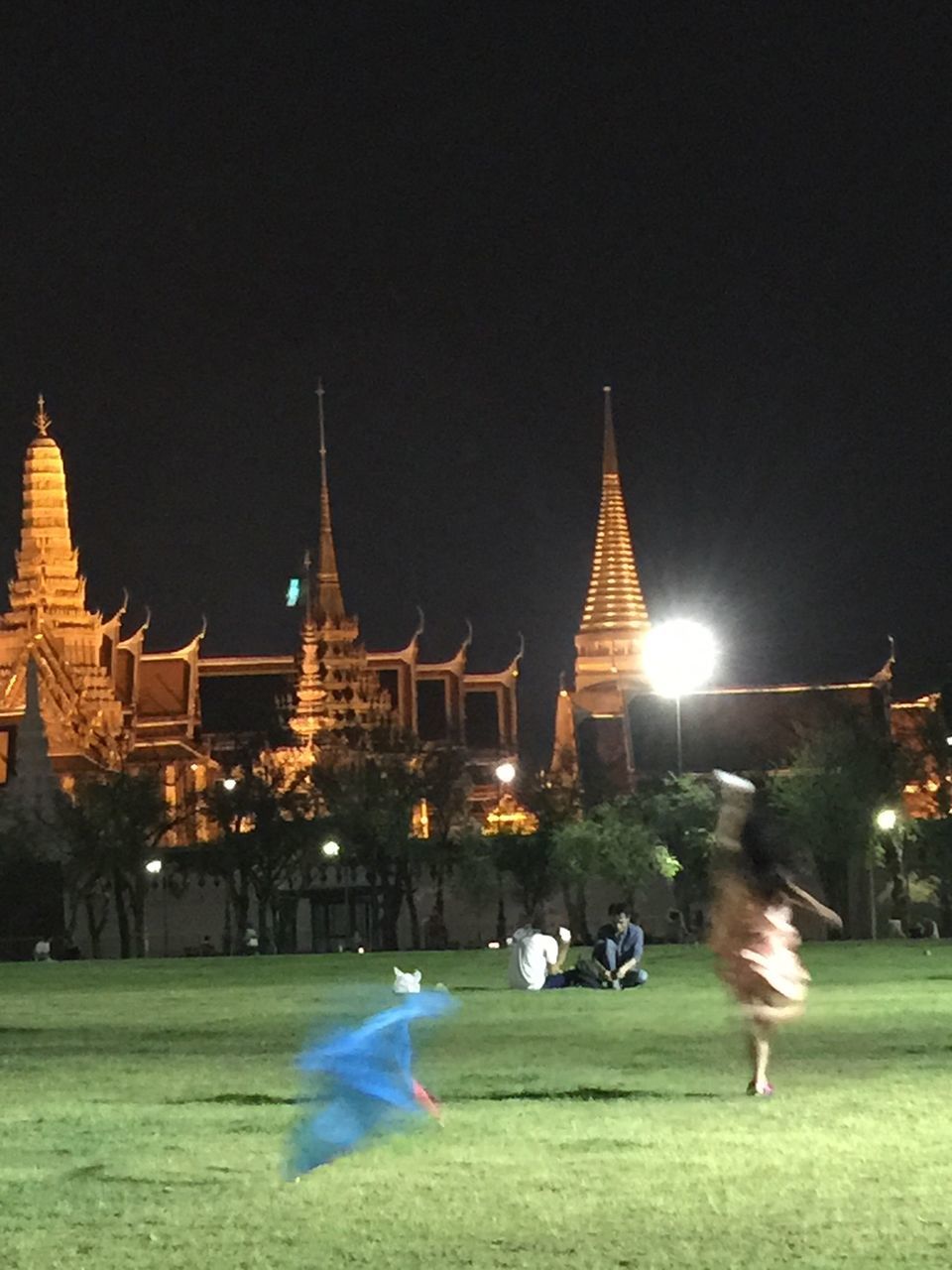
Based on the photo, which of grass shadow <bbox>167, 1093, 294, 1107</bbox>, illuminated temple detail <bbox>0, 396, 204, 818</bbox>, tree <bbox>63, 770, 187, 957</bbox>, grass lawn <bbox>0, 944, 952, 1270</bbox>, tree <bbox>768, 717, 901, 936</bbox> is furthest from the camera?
illuminated temple detail <bbox>0, 396, 204, 818</bbox>

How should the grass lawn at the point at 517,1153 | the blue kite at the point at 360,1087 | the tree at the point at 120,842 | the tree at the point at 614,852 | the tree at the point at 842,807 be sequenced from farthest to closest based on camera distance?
the tree at the point at 120,842
the tree at the point at 614,852
the tree at the point at 842,807
the blue kite at the point at 360,1087
the grass lawn at the point at 517,1153

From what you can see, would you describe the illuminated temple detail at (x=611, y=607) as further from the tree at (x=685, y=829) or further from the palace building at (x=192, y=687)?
the tree at (x=685, y=829)

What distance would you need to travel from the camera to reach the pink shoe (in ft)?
41.4

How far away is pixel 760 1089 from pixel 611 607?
280 feet

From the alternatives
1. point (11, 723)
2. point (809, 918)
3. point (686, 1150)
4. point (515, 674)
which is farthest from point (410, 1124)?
point (515, 674)

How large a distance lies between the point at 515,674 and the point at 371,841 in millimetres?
40150

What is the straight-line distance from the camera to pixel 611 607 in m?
97.8

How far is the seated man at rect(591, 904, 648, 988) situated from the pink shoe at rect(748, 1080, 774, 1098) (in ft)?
35.0

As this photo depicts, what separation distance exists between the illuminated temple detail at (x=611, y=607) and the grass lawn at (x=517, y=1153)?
74.0 m

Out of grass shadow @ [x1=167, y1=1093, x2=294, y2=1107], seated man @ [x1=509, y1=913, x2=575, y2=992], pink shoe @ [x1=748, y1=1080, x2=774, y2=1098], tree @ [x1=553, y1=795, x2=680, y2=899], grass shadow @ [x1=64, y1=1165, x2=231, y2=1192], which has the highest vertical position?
tree @ [x1=553, y1=795, x2=680, y2=899]

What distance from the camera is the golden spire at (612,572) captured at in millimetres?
97438

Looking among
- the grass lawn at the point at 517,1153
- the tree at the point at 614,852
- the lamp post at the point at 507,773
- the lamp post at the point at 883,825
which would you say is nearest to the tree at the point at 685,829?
the tree at the point at 614,852

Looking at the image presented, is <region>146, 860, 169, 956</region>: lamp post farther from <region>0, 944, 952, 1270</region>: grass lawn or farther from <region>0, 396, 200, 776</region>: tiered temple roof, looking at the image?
<region>0, 944, 952, 1270</region>: grass lawn

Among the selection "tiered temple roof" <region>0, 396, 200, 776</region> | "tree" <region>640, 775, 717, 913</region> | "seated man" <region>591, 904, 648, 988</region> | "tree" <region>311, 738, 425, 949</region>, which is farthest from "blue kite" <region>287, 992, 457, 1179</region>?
"tiered temple roof" <region>0, 396, 200, 776</region>
